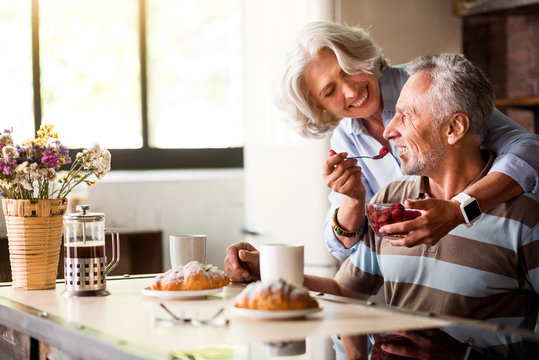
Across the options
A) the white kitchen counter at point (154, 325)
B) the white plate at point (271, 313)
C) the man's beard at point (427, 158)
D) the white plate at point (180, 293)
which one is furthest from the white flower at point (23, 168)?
the man's beard at point (427, 158)

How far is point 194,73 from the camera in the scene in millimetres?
5203

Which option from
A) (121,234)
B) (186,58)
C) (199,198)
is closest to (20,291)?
(121,234)

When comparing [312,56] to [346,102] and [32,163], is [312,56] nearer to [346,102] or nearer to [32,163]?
[346,102]

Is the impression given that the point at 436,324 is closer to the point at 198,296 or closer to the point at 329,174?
the point at 198,296

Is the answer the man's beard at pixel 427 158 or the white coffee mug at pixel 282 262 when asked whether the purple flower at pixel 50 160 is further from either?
the man's beard at pixel 427 158

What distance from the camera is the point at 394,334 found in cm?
137

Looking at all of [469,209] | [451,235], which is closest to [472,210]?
[469,209]

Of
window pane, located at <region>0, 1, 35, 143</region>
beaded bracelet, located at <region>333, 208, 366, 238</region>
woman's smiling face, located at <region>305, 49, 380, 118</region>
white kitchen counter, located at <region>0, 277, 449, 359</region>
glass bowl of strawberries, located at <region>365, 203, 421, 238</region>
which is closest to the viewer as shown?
white kitchen counter, located at <region>0, 277, 449, 359</region>

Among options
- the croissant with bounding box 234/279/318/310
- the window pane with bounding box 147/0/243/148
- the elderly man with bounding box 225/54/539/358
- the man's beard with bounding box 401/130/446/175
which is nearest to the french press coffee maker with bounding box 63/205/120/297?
the elderly man with bounding box 225/54/539/358

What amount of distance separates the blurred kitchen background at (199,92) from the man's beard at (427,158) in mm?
1608

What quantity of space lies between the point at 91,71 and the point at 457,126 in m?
3.30

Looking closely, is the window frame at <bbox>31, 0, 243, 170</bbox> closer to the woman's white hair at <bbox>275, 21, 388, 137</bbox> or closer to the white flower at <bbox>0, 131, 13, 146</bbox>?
the woman's white hair at <bbox>275, 21, 388, 137</bbox>

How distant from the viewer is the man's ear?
2.04 meters

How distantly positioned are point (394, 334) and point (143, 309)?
0.53 m
